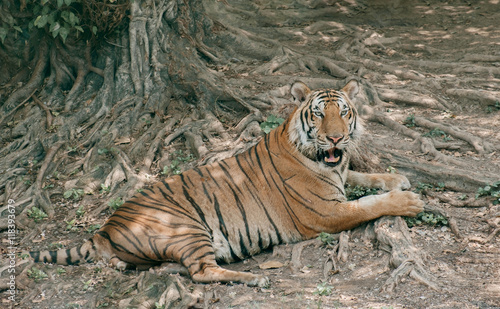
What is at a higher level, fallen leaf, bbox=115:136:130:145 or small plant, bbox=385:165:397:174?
small plant, bbox=385:165:397:174

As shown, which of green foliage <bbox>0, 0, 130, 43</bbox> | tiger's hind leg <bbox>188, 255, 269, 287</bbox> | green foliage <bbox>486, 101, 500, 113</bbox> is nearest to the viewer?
tiger's hind leg <bbox>188, 255, 269, 287</bbox>

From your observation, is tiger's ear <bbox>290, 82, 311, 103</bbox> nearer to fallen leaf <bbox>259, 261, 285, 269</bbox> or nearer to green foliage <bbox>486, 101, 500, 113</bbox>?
fallen leaf <bbox>259, 261, 285, 269</bbox>

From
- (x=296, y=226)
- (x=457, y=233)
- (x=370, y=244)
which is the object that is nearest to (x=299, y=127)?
(x=296, y=226)

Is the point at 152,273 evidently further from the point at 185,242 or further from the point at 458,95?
the point at 458,95

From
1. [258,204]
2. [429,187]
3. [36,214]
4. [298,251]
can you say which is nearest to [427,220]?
[429,187]

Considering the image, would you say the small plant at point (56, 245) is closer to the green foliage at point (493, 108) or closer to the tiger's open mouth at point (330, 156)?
the tiger's open mouth at point (330, 156)

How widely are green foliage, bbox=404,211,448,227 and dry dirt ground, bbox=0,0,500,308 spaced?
5cm

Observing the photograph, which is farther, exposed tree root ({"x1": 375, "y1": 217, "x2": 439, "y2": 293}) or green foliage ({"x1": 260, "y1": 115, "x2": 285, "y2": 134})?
green foliage ({"x1": 260, "y1": 115, "x2": 285, "y2": 134})

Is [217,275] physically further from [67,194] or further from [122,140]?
[122,140]

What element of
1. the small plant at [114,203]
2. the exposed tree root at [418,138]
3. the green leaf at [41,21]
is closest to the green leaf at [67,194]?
the small plant at [114,203]

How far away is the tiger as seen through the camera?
4.54 metres

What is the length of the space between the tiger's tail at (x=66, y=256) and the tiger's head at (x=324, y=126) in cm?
208

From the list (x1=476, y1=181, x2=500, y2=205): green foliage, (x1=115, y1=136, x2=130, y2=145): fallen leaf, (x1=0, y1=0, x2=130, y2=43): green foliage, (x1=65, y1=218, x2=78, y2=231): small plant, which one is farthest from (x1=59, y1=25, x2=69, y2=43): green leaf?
(x1=476, y1=181, x2=500, y2=205): green foliage

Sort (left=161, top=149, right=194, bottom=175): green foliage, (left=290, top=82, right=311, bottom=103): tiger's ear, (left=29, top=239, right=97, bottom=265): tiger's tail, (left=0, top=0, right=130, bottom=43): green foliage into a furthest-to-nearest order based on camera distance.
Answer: (left=0, top=0, right=130, bottom=43): green foliage → (left=161, top=149, right=194, bottom=175): green foliage → (left=290, top=82, right=311, bottom=103): tiger's ear → (left=29, top=239, right=97, bottom=265): tiger's tail
